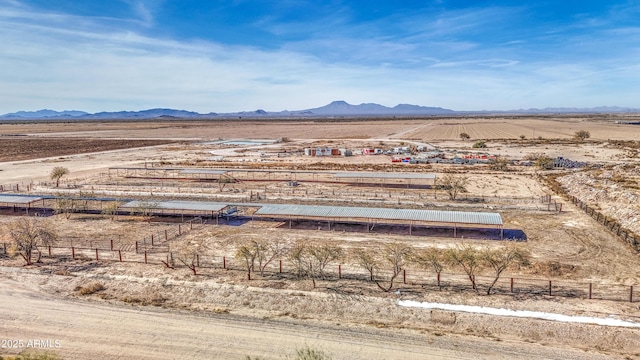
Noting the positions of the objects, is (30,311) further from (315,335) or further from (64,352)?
(315,335)

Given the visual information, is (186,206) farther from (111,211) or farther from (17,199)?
(17,199)

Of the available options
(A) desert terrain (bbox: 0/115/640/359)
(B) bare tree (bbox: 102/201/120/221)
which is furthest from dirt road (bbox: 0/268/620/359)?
(B) bare tree (bbox: 102/201/120/221)

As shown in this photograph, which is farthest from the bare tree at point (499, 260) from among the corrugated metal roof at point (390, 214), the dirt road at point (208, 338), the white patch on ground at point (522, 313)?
the corrugated metal roof at point (390, 214)

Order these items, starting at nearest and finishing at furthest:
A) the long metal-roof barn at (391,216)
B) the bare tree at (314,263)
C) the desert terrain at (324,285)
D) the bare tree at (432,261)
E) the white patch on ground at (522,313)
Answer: the desert terrain at (324,285) → the white patch on ground at (522,313) → the bare tree at (432,261) → the bare tree at (314,263) → the long metal-roof barn at (391,216)

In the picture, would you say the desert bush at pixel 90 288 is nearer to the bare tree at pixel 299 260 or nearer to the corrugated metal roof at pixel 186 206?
the bare tree at pixel 299 260

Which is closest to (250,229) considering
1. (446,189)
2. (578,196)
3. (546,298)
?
(546,298)
